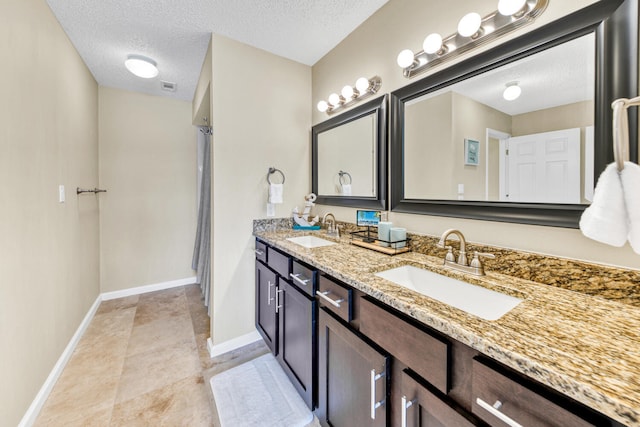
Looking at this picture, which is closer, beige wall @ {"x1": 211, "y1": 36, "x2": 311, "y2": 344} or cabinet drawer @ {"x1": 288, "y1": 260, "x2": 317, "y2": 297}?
cabinet drawer @ {"x1": 288, "y1": 260, "x2": 317, "y2": 297}

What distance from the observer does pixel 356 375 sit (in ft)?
3.26

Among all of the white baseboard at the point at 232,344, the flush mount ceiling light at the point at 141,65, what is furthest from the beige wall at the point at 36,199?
the white baseboard at the point at 232,344

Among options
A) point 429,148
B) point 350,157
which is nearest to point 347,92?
point 350,157

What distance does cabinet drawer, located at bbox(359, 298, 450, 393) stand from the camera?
2.26ft

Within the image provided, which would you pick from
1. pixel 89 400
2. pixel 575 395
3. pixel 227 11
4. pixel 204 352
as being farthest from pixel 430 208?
pixel 89 400

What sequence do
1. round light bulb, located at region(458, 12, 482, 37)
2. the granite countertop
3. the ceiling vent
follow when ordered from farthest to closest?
the ceiling vent
round light bulb, located at region(458, 12, 482, 37)
the granite countertop

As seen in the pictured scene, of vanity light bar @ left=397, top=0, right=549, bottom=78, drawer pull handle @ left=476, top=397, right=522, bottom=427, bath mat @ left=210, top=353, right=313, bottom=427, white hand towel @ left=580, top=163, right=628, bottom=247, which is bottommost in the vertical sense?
bath mat @ left=210, top=353, right=313, bottom=427

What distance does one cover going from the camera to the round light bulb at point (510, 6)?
100cm

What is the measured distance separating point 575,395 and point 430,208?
40.5 inches

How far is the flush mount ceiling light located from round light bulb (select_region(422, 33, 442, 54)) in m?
2.33

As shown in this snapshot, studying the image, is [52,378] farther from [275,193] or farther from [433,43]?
[433,43]

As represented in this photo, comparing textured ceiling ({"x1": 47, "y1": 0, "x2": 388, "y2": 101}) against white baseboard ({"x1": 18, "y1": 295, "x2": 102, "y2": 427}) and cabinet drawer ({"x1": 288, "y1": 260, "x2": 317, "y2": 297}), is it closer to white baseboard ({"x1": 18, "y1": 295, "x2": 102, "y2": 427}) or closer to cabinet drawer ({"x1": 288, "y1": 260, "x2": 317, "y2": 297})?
cabinet drawer ({"x1": 288, "y1": 260, "x2": 317, "y2": 297})

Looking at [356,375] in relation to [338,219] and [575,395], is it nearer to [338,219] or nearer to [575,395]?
[575,395]

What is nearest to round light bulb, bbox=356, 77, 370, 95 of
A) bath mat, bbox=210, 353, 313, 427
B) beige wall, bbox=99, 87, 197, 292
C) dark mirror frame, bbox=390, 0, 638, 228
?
dark mirror frame, bbox=390, 0, 638, 228
